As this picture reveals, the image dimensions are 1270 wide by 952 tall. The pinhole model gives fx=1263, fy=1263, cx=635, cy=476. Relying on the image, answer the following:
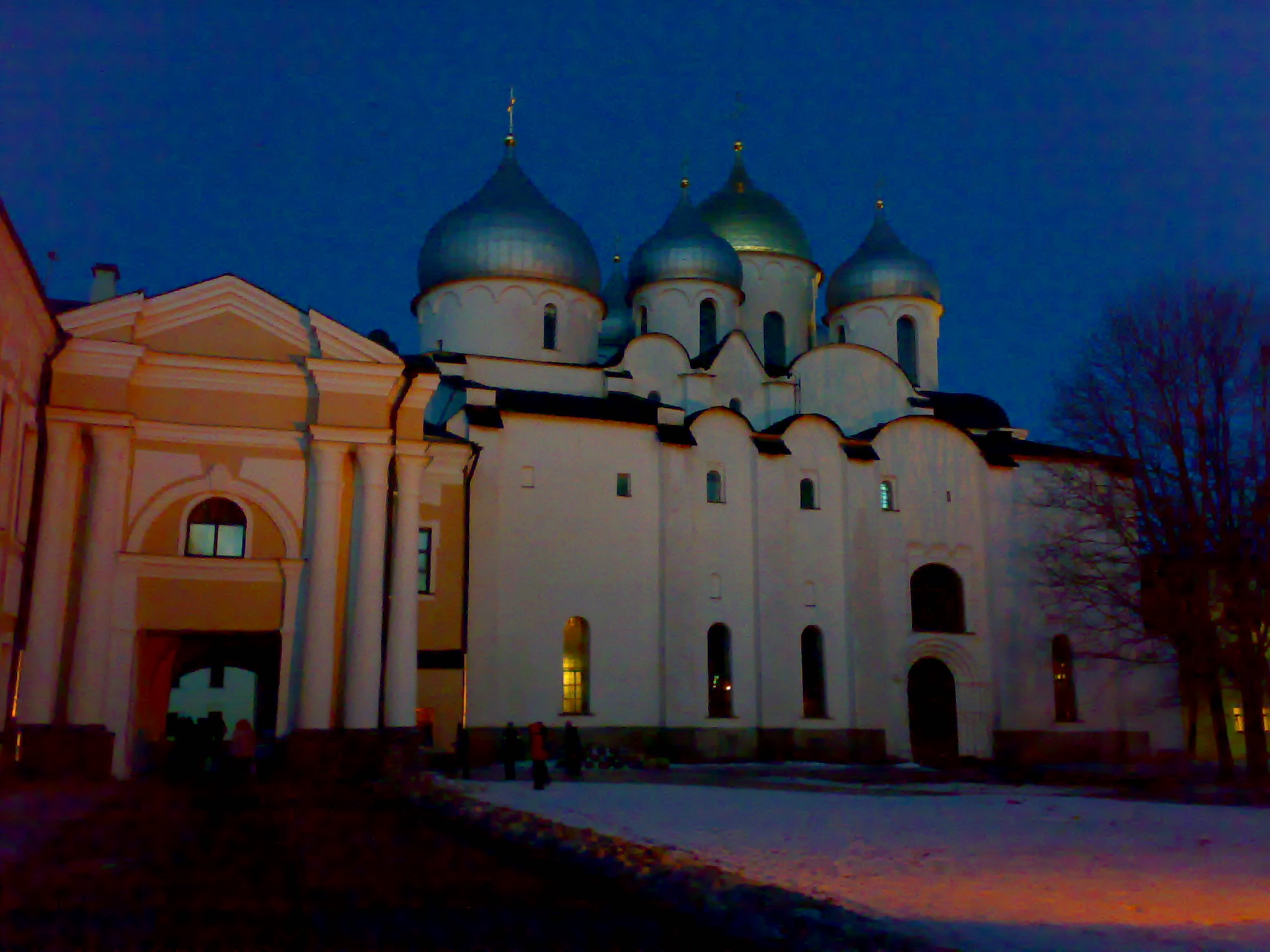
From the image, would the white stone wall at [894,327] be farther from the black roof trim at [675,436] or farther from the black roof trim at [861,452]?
the black roof trim at [675,436]

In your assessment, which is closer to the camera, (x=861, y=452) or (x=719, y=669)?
(x=719, y=669)

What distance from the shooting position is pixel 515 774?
23469 mm

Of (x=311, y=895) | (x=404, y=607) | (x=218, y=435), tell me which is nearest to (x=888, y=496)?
(x=404, y=607)

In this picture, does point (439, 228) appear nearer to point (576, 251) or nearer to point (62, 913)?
point (576, 251)

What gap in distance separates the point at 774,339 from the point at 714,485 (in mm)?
9102

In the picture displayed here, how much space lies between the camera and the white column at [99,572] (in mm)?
19484

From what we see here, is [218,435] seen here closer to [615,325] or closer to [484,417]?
[484,417]

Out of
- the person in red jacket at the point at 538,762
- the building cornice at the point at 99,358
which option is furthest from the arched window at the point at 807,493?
the building cornice at the point at 99,358

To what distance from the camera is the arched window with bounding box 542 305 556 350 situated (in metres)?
34.7

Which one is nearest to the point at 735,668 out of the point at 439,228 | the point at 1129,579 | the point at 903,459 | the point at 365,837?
the point at 903,459

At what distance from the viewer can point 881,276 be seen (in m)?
40.5

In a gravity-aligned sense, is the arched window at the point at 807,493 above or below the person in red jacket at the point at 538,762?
above

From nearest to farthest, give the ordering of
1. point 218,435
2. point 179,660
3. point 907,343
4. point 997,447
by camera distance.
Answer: point 218,435 → point 179,660 → point 997,447 → point 907,343

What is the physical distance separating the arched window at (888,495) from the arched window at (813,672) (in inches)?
160
